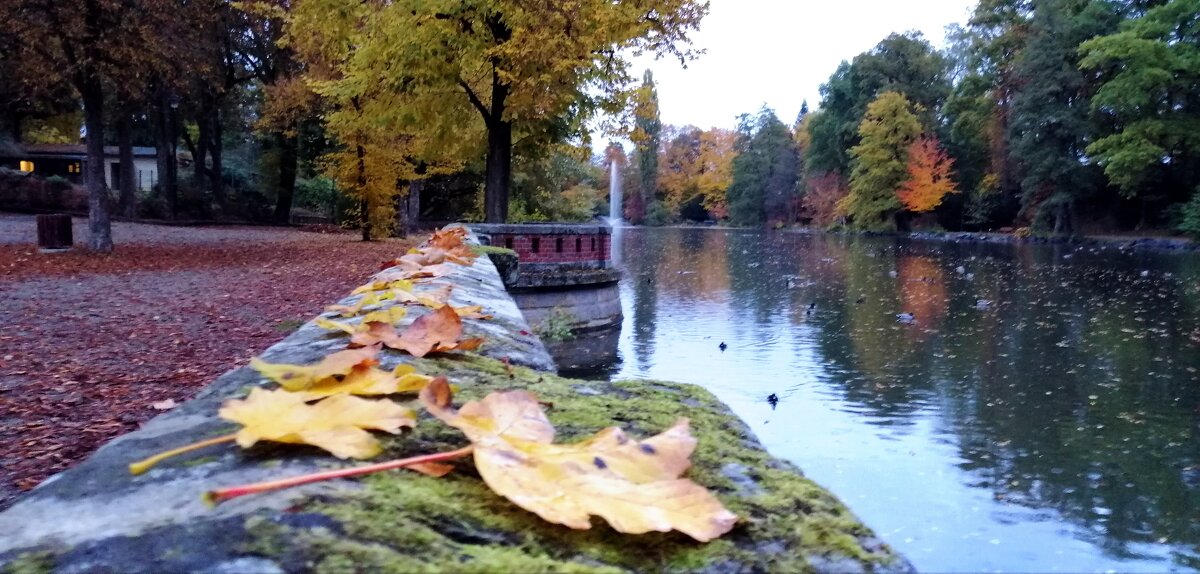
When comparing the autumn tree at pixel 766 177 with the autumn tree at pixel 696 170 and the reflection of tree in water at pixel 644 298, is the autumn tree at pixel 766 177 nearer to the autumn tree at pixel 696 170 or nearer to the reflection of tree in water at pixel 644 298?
the autumn tree at pixel 696 170

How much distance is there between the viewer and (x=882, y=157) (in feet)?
187

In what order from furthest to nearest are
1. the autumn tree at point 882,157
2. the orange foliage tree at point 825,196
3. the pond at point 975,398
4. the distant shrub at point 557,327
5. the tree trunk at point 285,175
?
1. the orange foliage tree at point 825,196
2. the autumn tree at point 882,157
3. the tree trunk at point 285,175
4. the distant shrub at point 557,327
5. the pond at point 975,398

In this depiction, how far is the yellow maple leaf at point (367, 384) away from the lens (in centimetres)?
163

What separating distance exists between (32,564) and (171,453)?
0.34 m

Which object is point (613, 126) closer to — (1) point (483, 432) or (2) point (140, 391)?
(2) point (140, 391)

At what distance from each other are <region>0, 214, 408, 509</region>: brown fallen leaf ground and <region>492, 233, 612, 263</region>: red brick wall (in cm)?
253

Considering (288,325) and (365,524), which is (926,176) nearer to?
(288,325)

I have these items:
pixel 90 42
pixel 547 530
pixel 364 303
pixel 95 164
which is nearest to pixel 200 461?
pixel 547 530

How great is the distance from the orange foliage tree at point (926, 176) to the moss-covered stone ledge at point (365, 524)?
58796 mm

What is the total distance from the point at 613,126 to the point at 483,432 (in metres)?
17.2

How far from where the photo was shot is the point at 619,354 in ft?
45.6

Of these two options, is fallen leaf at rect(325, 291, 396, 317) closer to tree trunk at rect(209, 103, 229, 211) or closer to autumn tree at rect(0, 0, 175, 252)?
autumn tree at rect(0, 0, 175, 252)

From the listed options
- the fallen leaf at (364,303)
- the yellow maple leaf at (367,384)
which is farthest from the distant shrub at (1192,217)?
the yellow maple leaf at (367,384)

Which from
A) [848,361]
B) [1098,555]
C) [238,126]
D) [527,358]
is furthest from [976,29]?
[527,358]
